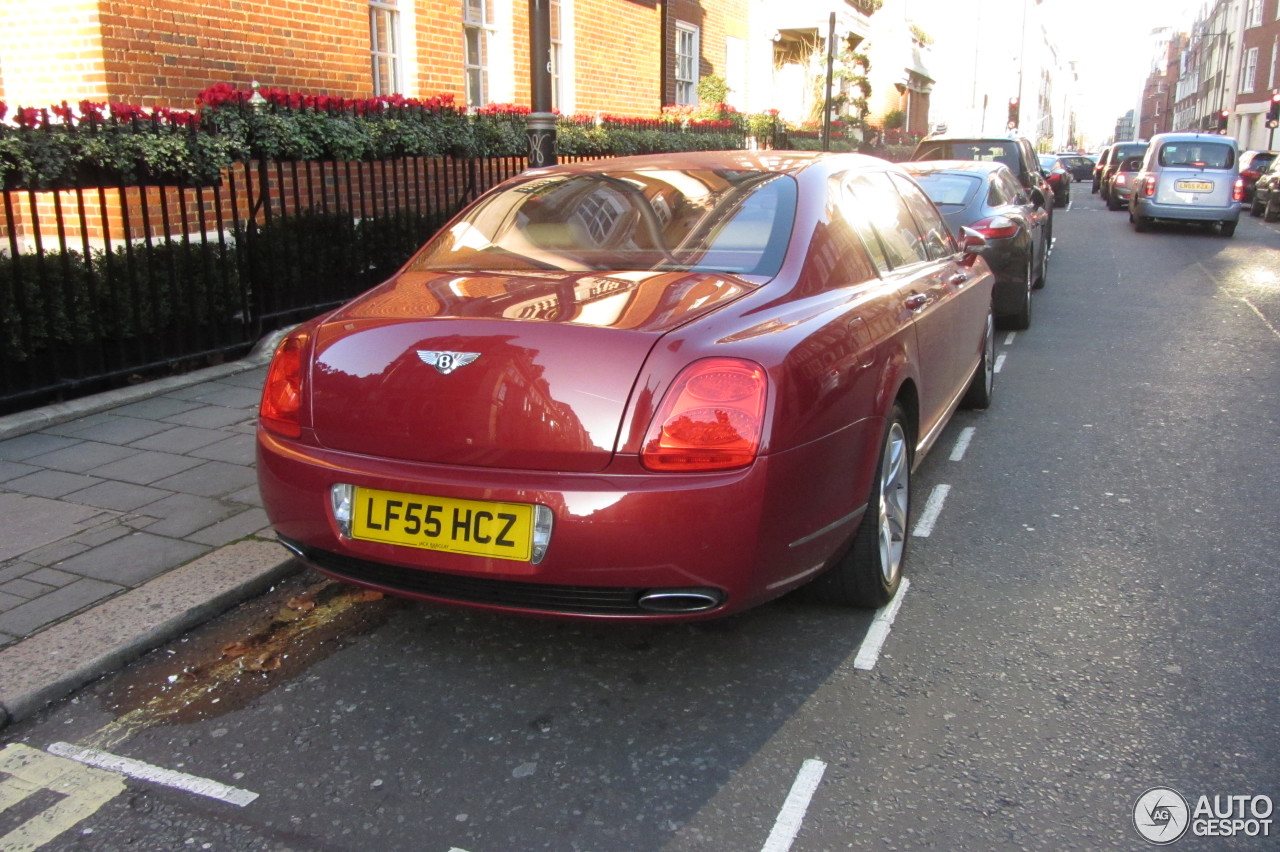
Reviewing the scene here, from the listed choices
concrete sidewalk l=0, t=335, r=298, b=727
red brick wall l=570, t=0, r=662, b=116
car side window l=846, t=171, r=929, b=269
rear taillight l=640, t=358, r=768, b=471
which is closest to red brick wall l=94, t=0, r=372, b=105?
concrete sidewalk l=0, t=335, r=298, b=727

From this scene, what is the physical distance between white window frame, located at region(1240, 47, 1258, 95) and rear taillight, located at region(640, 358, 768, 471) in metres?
63.7

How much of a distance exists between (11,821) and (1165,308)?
10814 mm

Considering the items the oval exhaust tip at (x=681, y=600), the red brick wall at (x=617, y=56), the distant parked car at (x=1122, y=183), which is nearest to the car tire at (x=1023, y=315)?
the oval exhaust tip at (x=681, y=600)

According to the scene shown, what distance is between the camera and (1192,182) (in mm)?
18516

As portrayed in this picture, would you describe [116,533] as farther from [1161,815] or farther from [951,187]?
[951,187]

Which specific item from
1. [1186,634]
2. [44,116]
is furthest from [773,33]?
[1186,634]

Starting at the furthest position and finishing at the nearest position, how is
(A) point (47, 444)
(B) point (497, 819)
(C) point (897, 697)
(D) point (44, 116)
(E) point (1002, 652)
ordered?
1. (D) point (44, 116)
2. (A) point (47, 444)
3. (E) point (1002, 652)
4. (C) point (897, 697)
5. (B) point (497, 819)

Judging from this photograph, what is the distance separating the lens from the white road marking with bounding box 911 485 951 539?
4.54m

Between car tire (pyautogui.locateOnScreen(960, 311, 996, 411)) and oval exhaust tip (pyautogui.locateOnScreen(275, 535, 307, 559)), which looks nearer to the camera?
oval exhaust tip (pyautogui.locateOnScreen(275, 535, 307, 559))

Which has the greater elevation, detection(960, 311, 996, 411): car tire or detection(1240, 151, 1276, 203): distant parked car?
detection(1240, 151, 1276, 203): distant parked car

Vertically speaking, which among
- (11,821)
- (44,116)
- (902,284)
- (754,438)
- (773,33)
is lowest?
(11,821)

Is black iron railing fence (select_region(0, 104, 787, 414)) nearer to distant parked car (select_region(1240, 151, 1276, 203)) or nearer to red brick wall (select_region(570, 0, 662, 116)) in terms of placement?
red brick wall (select_region(570, 0, 662, 116))

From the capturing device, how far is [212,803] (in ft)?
8.77

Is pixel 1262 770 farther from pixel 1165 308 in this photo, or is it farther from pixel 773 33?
pixel 773 33
